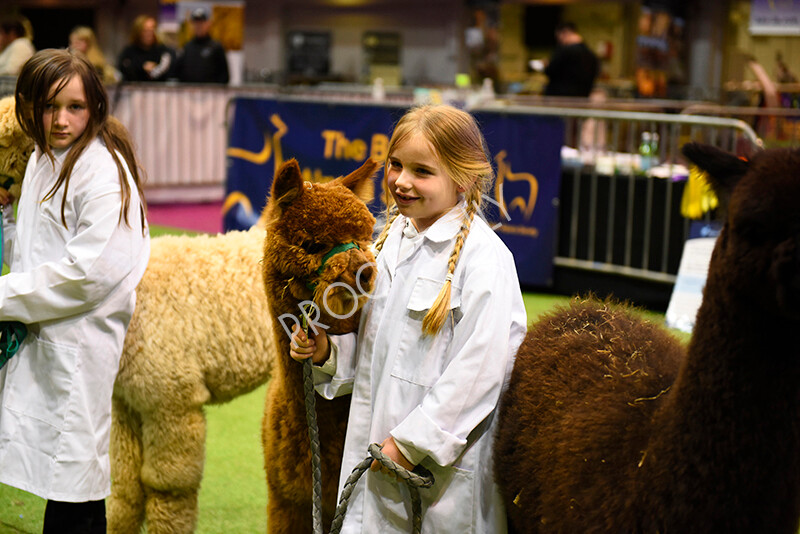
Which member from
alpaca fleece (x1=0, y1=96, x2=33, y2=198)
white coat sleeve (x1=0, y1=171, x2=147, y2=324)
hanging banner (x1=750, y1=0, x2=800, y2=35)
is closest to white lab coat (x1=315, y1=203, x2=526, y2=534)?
white coat sleeve (x1=0, y1=171, x2=147, y2=324)

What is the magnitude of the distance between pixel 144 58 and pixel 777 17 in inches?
424

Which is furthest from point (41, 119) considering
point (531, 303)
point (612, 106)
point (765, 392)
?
point (612, 106)

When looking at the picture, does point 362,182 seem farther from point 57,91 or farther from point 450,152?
point 57,91

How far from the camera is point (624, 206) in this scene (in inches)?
270

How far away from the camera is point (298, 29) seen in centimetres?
2312

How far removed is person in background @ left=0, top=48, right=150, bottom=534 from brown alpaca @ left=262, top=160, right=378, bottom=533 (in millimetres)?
579

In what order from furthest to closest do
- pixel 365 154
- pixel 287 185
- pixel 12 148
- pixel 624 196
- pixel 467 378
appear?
pixel 365 154 < pixel 624 196 < pixel 12 148 < pixel 287 185 < pixel 467 378

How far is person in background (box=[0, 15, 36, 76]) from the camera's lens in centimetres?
1045

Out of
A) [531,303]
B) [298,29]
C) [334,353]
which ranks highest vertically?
[298,29]

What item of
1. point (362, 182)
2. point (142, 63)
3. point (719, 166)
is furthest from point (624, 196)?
point (142, 63)

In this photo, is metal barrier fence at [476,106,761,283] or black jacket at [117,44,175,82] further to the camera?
black jacket at [117,44,175,82]

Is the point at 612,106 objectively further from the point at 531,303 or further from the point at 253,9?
the point at 253,9

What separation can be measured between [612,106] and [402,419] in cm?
1017

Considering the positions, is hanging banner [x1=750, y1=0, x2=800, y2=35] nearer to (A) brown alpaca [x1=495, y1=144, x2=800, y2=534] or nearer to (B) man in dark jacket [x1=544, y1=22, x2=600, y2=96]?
(B) man in dark jacket [x1=544, y1=22, x2=600, y2=96]
